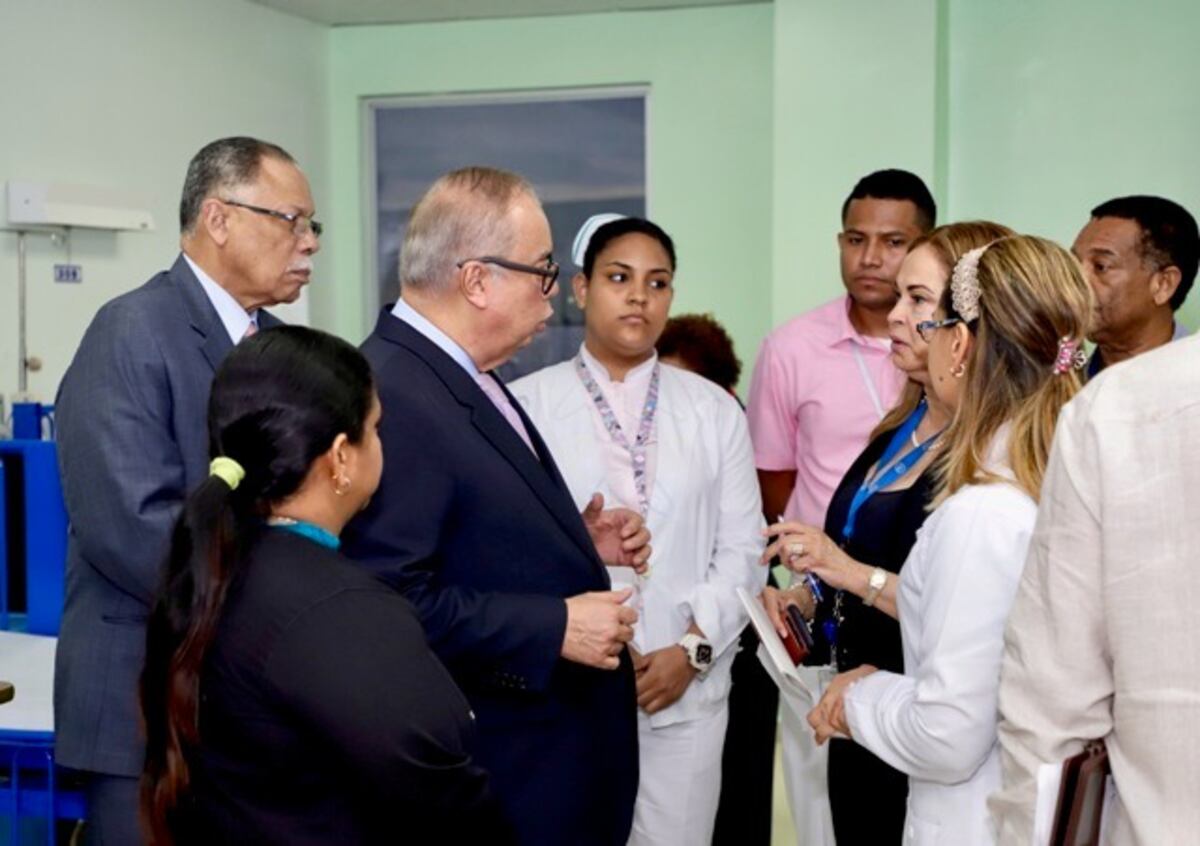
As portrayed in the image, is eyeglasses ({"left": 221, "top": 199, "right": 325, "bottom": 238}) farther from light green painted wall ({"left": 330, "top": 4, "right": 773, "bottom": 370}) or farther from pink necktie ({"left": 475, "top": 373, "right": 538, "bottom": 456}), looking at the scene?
light green painted wall ({"left": 330, "top": 4, "right": 773, "bottom": 370})

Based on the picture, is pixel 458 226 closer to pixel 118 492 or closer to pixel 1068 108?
pixel 118 492

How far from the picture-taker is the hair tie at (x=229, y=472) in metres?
1.41

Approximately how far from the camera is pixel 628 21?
6379mm

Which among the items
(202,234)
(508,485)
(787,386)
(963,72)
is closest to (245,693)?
(508,485)

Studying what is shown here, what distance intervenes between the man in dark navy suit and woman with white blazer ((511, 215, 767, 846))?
1.86ft

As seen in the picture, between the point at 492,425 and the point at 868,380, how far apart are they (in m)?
1.68

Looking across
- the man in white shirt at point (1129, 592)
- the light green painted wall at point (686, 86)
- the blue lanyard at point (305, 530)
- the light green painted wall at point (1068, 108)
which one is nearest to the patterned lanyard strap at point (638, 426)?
the blue lanyard at point (305, 530)

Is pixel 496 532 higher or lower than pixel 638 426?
lower

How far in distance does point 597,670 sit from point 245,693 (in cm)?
82

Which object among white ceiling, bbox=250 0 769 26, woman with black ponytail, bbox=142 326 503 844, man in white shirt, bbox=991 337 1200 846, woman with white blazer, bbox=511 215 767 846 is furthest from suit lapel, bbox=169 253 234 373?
white ceiling, bbox=250 0 769 26

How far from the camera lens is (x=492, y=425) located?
6.34 ft

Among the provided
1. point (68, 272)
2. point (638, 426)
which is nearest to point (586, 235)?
point (638, 426)

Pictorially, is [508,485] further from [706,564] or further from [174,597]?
[706,564]

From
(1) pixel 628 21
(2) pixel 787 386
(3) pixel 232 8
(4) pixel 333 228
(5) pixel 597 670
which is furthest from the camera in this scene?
(4) pixel 333 228
